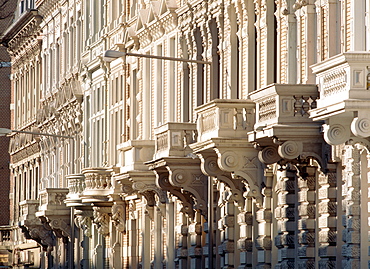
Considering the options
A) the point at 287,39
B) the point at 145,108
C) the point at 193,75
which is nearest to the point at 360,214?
the point at 287,39

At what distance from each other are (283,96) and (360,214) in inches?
114

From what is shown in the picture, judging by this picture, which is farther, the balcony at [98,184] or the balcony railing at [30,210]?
the balcony railing at [30,210]

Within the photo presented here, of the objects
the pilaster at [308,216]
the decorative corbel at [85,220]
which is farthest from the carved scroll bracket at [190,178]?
the decorative corbel at [85,220]

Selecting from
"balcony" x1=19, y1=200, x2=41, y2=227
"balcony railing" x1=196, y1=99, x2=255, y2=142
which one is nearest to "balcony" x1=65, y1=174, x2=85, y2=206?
"balcony" x1=19, y1=200, x2=41, y2=227

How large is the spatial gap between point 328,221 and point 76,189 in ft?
79.6

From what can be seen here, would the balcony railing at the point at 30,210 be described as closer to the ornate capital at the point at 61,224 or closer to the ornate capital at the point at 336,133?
the ornate capital at the point at 61,224

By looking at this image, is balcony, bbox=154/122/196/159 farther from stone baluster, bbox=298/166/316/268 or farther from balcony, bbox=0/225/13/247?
balcony, bbox=0/225/13/247

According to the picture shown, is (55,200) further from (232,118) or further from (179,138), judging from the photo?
(232,118)

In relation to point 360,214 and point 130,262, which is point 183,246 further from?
point 360,214

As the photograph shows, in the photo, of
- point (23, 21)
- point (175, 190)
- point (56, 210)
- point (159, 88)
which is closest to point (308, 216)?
point (175, 190)

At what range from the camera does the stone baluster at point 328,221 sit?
29.3 meters

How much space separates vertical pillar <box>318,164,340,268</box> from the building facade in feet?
0.09

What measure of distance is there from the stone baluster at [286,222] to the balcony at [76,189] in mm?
20164

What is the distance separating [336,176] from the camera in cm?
2950
